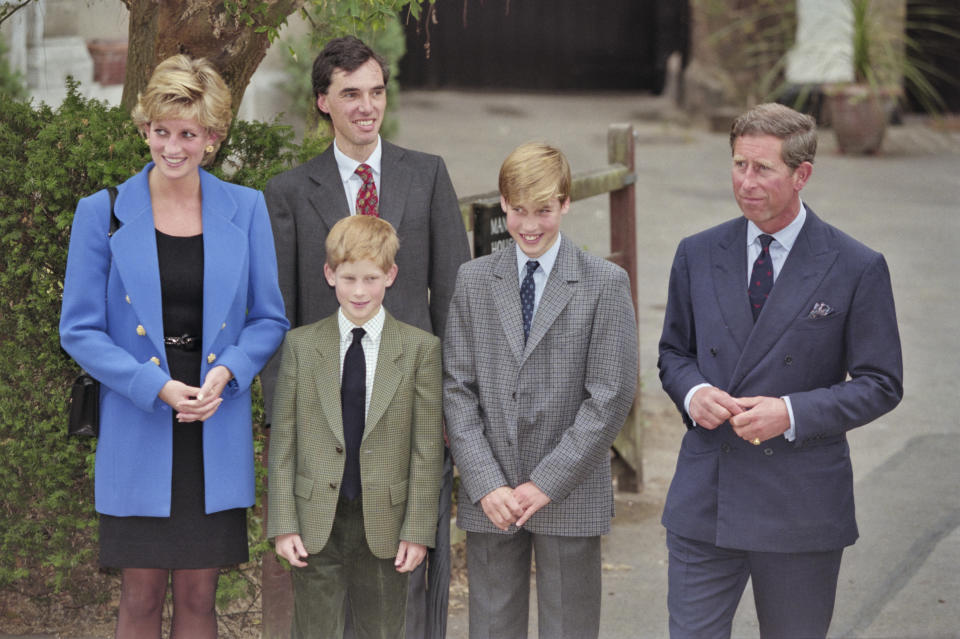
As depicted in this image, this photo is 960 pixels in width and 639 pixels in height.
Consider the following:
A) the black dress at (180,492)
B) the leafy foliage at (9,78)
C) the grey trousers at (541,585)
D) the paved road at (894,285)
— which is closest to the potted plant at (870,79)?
the paved road at (894,285)

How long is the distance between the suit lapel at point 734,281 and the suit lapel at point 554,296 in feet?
1.36

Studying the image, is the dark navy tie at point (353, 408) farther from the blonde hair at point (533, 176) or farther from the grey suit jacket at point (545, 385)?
the blonde hair at point (533, 176)

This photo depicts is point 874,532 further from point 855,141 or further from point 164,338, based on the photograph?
point 855,141

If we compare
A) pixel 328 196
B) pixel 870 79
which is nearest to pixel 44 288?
pixel 328 196

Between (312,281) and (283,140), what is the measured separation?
83cm

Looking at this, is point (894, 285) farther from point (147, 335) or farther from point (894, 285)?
point (147, 335)

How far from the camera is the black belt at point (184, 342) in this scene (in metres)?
3.73

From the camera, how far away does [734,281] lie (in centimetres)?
369

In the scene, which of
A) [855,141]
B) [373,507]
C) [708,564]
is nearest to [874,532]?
[708,564]

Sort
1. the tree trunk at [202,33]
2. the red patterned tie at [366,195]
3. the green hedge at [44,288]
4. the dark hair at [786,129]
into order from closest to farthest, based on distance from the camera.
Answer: the dark hair at [786,129], the red patterned tie at [366,195], the green hedge at [44,288], the tree trunk at [202,33]

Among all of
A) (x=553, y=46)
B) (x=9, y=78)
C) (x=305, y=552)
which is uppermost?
(x=553, y=46)

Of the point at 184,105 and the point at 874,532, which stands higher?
the point at 184,105

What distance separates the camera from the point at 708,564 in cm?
372

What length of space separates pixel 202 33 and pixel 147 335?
156cm
